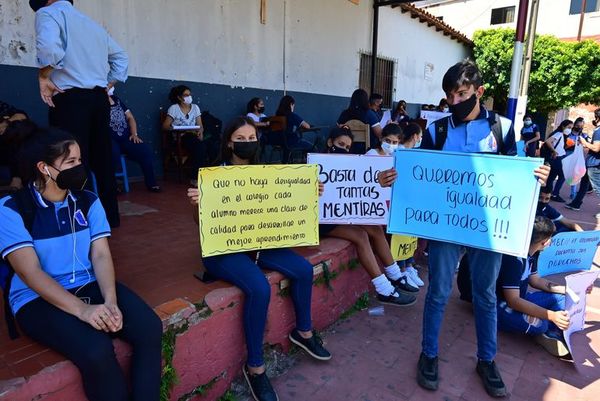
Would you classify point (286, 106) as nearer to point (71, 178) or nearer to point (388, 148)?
point (388, 148)

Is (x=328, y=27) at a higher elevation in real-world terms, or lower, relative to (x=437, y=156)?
higher

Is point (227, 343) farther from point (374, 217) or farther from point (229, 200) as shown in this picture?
point (374, 217)

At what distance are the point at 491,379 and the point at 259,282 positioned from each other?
5.05ft

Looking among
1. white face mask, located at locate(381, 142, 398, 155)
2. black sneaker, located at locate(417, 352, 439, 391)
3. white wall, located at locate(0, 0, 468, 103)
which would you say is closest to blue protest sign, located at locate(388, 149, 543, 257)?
black sneaker, located at locate(417, 352, 439, 391)

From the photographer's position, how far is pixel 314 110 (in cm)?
905

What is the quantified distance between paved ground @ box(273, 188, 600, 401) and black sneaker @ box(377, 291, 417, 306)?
94 mm

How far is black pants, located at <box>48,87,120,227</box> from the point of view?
9.86ft

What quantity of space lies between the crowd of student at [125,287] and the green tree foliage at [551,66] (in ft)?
55.5

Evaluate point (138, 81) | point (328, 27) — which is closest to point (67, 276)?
point (138, 81)

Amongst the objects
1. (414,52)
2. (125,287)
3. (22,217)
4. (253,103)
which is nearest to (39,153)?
(22,217)

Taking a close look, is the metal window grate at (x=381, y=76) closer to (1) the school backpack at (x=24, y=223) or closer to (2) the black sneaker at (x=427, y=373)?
(2) the black sneaker at (x=427, y=373)

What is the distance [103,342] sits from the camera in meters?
1.69

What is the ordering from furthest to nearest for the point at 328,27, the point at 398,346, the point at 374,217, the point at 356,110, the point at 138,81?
the point at 328,27
the point at 356,110
the point at 138,81
the point at 374,217
the point at 398,346

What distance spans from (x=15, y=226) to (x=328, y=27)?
846 centimetres
